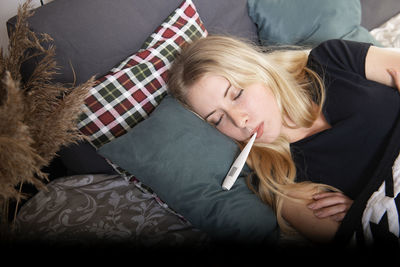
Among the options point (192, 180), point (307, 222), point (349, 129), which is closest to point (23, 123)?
point (192, 180)

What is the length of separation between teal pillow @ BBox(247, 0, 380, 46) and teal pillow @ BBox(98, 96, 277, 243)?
2.55 feet

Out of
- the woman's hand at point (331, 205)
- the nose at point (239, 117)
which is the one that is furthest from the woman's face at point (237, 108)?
the woman's hand at point (331, 205)

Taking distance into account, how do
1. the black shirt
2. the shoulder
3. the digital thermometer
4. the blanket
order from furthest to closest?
the shoulder, the black shirt, the digital thermometer, the blanket

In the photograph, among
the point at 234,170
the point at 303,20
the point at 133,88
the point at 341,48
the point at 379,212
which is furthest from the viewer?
the point at 303,20

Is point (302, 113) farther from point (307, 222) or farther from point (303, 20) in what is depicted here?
point (303, 20)

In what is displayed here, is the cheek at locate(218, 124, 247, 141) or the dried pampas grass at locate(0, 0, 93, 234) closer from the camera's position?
the dried pampas grass at locate(0, 0, 93, 234)

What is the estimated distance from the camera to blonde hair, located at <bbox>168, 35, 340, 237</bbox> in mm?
987

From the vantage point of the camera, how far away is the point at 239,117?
96cm

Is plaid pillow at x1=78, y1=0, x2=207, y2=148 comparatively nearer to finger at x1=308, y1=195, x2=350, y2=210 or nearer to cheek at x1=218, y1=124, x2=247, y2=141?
cheek at x1=218, y1=124, x2=247, y2=141

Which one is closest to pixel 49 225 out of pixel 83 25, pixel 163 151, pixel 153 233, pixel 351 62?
pixel 153 233

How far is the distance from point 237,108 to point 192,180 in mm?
300

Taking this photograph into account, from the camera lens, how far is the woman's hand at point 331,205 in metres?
0.88

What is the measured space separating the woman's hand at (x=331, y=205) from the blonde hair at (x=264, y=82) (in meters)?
0.05

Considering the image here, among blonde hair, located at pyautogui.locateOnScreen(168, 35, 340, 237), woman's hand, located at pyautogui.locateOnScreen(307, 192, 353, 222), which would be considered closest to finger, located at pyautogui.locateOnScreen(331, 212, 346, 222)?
woman's hand, located at pyautogui.locateOnScreen(307, 192, 353, 222)
